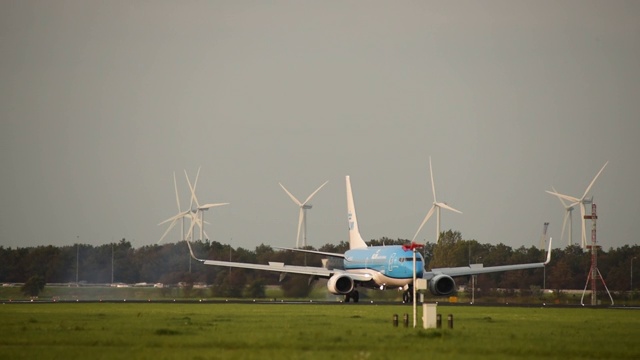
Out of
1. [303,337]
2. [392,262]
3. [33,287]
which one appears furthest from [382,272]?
[303,337]

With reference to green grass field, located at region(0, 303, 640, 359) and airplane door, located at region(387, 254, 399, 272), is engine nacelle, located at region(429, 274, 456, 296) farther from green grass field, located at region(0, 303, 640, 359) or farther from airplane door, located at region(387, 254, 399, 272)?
green grass field, located at region(0, 303, 640, 359)

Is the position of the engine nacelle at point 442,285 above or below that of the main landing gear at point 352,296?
above

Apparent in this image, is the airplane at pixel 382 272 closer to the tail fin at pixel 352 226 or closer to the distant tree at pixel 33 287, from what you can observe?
the tail fin at pixel 352 226

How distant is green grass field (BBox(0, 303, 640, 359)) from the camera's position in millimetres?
38000

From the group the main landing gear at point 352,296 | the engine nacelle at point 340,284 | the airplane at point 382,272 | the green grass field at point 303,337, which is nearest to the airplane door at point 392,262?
the airplane at point 382,272

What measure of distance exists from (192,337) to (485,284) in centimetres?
7801

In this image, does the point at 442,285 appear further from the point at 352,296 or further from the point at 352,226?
the point at 352,226

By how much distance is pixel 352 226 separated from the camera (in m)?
111

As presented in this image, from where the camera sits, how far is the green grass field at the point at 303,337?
3800cm

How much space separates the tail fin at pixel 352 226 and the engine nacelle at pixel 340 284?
39.1 feet

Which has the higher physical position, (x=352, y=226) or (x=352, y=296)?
(x=352, y=226)

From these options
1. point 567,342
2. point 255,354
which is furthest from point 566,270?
point 255,354

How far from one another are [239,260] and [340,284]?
45.9 m

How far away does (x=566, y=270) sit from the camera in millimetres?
127062
